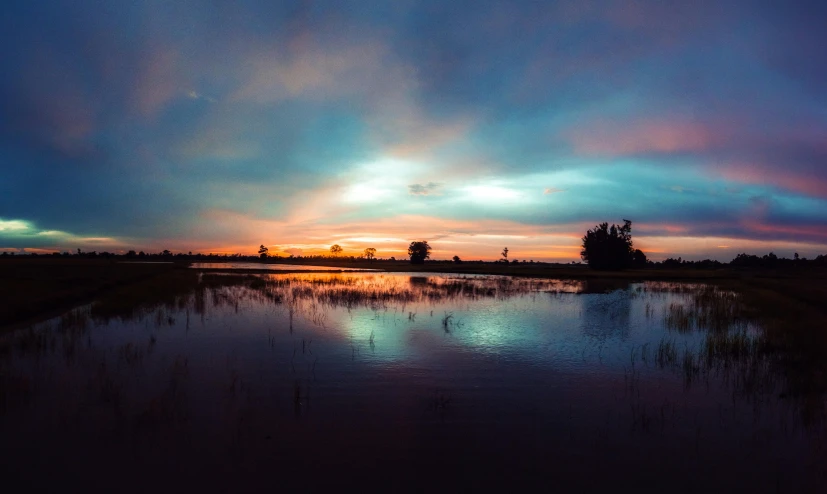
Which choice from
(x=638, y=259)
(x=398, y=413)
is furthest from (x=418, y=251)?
(x=398, y=413)

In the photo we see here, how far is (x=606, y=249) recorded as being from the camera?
102m

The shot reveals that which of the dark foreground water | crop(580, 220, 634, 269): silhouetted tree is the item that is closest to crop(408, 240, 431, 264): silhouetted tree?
crop(580, 220, 634, 269): silhouetted tree

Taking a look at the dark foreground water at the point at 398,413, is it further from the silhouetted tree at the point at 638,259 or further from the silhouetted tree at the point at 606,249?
the silhouetted tree at the point at 638,259

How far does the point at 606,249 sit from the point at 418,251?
82766 millimetres

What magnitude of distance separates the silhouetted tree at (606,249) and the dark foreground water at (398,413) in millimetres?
90337

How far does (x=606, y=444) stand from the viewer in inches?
305

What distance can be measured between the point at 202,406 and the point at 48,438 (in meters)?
2.48

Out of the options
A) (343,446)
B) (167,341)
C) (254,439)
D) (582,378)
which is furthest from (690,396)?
(167,341)

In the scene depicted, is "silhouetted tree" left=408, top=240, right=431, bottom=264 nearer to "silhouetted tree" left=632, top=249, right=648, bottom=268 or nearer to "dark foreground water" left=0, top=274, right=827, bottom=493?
"silhouetted tree" left=632, top=249, right=648, bottom=268

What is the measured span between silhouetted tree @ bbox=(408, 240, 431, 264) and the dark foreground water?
501 ft

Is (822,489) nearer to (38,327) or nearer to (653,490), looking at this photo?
(653,490)

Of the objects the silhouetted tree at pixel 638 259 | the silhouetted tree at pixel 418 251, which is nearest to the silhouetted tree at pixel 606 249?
the silhouetted tree at pixel 638 259

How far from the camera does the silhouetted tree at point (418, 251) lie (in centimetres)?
17116

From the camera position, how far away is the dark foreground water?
660cm
